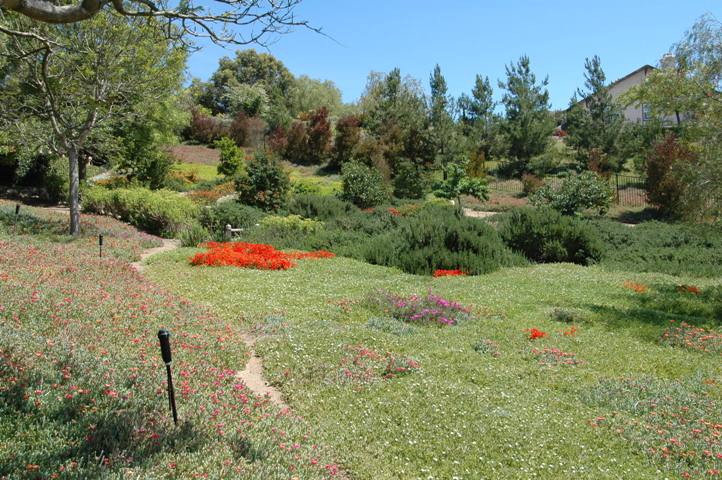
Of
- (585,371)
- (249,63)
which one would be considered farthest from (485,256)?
(249,63)

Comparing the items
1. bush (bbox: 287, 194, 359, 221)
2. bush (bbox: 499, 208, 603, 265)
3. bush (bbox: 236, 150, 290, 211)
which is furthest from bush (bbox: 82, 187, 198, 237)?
bush (bbox: 499, 208, 603, 265)

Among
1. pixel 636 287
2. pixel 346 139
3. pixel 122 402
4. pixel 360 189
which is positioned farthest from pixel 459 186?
pixel 122 402

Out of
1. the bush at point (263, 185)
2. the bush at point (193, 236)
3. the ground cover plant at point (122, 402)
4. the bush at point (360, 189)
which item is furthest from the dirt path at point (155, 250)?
the bush at point (360, 189)

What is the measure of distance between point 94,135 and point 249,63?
179ft

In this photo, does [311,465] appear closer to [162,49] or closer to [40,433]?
[40,433]

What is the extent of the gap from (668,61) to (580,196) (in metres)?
13.4

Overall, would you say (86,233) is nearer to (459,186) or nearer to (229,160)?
(229,160)

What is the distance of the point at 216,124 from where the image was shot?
53.2 meters

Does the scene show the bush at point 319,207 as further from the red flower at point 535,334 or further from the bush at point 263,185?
the red flower at point 535,334

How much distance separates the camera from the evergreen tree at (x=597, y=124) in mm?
39188

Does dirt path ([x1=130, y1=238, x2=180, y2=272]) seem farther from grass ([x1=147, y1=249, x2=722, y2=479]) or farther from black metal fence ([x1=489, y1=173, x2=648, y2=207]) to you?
black metal fence ([x1=489, y1=173, x2=648, y2=207])

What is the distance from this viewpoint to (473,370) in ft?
24.6

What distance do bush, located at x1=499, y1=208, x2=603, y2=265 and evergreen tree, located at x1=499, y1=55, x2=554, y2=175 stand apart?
74.6 feet

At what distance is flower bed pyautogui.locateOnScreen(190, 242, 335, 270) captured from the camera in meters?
15.1
